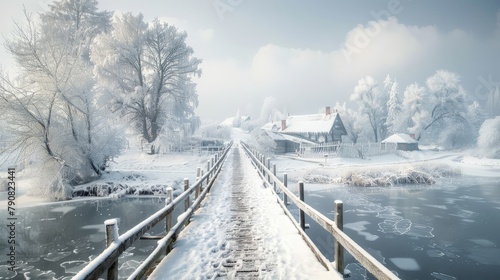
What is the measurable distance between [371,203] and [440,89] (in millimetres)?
48785

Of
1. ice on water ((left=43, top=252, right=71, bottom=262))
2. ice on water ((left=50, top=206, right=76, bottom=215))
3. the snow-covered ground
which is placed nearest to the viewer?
ice on water ((left=43, top=252, right=71, bottom=262))

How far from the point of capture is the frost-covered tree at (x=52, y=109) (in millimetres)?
15211

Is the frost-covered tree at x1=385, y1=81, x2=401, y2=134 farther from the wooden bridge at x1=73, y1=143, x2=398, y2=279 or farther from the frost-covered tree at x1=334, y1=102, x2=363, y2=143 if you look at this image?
the wooden bridge at x1=73, y1=143, x2=398, y2=279

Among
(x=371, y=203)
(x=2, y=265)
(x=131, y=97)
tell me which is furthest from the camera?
(x=131, y=97)

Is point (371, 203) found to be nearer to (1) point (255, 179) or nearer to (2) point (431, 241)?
(2) point (431, 241)

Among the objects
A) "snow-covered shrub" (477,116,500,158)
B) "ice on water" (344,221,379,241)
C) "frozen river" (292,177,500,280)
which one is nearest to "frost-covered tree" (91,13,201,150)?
"frozen river" (292,177,500,280)

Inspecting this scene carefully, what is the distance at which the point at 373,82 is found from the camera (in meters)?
54.4

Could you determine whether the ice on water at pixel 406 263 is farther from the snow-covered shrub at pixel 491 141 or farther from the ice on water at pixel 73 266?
the snow-covered shrub at pixel 491 141

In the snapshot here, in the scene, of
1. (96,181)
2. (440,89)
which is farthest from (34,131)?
(440,89)

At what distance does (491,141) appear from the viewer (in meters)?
35.9

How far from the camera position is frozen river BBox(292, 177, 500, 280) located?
308 inches

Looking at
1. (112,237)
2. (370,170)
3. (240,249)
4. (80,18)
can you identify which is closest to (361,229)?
(240,249)

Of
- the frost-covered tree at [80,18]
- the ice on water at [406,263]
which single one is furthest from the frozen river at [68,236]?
the frost-covered tree at [80,18]

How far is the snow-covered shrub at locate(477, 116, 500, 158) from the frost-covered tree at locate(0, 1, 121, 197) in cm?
4753
